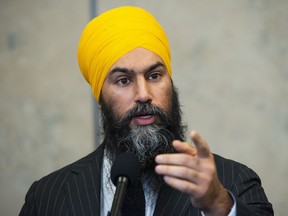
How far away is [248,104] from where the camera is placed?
3135mm

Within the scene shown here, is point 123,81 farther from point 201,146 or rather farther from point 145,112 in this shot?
point 201,146

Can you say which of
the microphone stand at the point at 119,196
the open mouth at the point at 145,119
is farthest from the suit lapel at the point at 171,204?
the microphone stand at the point at 119,196

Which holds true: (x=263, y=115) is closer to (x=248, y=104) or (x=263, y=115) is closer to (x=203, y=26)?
(x=248, y=104)

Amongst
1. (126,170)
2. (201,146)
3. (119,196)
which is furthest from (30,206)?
(201,146)

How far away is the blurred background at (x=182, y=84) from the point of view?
3.15m

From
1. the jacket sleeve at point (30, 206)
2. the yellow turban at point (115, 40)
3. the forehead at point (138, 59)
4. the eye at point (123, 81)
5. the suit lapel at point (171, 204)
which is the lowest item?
the suit lapel at point (171, 204)

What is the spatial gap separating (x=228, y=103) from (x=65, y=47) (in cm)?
106

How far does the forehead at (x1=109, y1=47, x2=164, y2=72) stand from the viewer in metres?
2.25

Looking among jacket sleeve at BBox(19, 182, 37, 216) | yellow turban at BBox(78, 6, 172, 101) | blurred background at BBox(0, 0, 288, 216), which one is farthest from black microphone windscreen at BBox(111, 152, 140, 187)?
blurred background at BBox(0, 0, 288, 216)

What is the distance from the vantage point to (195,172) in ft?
4.82

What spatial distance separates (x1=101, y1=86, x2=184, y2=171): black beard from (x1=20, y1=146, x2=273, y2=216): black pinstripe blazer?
0.15m

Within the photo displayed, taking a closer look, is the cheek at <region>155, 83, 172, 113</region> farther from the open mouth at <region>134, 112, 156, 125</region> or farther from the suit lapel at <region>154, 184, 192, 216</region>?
the suit lapel at <region>154, 184, 192, 216</region>

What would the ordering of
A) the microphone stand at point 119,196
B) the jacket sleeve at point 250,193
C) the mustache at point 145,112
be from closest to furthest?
the microphone stand at point 119,196, the jacket sleeve at point 250,193, the mustache at point 145,112

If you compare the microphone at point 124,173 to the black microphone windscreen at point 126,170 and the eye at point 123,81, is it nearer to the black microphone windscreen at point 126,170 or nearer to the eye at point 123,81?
the black microphone windscreen at point 126,170
